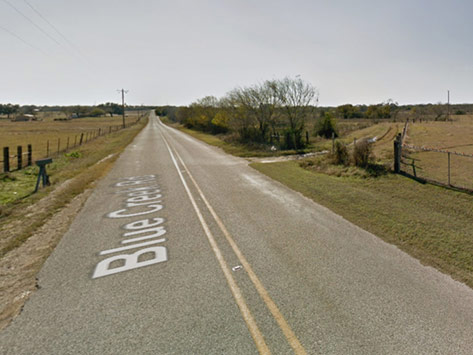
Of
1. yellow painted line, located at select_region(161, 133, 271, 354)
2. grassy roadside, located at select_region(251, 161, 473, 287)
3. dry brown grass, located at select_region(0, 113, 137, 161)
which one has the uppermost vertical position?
dry brown grass, located at select_region(0, 113, 137, 161)

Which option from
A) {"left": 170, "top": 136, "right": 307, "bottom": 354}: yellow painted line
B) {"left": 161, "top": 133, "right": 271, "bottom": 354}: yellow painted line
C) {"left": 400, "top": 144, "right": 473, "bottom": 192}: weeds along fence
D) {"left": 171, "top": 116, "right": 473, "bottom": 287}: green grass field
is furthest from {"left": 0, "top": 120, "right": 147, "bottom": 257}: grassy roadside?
{"left": 400, "top": 144, "right": 473, "bottom": 192}: weeds along fence

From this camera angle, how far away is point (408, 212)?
6.96 m

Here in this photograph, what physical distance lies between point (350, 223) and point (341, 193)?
2.61 m

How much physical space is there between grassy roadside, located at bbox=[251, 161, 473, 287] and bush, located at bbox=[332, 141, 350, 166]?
6.91ft

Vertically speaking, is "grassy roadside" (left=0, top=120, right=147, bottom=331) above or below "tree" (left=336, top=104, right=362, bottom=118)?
below

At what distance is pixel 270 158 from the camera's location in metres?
18.0

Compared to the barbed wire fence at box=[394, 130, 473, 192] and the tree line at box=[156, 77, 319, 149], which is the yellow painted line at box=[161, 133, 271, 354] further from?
the tree line at box=[156, 77, 319, 149]

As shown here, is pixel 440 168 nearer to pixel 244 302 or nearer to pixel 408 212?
pixel 408 212

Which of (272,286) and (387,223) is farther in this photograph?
(387,223)

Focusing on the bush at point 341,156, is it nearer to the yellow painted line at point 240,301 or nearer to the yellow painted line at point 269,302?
the yellow painted line at point 269,302

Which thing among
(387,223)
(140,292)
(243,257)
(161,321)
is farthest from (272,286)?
(387,223)

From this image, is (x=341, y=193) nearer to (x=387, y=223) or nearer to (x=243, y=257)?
(x=387, y=223)

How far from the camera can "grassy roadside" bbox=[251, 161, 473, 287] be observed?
4840mm

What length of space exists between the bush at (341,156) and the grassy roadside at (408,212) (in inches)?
82.9
